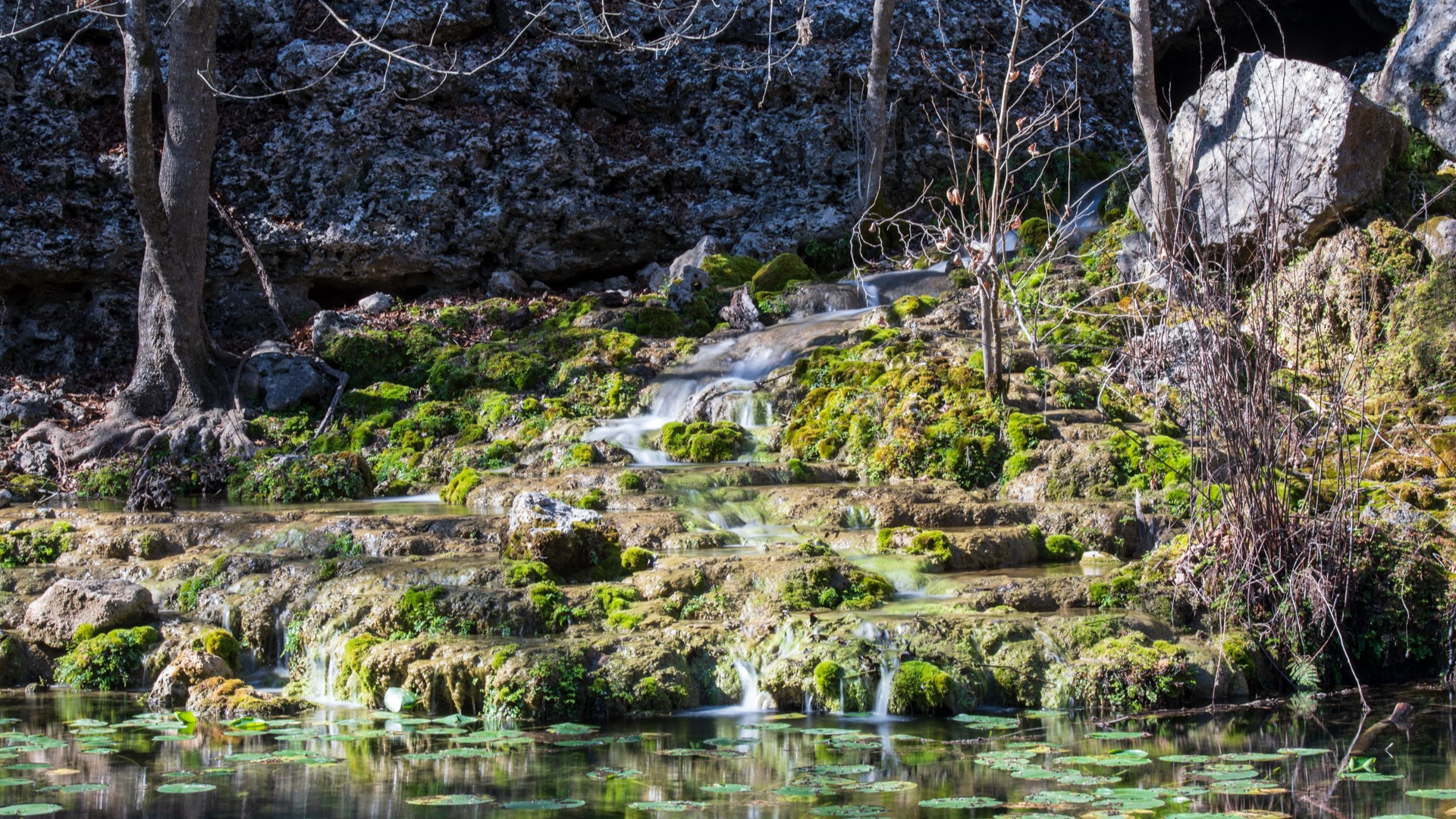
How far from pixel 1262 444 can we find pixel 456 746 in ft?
15.5

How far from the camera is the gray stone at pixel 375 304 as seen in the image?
Answer: 57.6ft

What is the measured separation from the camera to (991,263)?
416 inches

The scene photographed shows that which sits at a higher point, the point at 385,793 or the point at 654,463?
the point at 654,463

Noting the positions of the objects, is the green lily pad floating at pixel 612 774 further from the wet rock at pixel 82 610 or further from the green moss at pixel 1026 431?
the green moss at pixel 1026 431

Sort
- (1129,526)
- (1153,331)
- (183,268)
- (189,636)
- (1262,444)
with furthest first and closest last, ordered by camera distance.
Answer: (183,268), (1129,526), (189,636), (1153,331), (1262,444)

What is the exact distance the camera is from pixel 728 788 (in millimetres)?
4691

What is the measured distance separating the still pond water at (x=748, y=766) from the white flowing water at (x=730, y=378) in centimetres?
614

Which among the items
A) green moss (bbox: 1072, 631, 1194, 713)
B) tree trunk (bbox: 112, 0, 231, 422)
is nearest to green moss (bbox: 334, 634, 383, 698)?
green moss (bbox: 1072, 631, 1194, 713)

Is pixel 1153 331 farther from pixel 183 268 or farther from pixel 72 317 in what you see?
pixel 72 317

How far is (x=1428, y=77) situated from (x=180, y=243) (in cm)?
1598

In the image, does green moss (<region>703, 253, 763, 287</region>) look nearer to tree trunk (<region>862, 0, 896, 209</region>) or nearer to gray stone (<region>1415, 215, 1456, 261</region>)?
tree trunk (<region>862, 0, 896, 209</region>)

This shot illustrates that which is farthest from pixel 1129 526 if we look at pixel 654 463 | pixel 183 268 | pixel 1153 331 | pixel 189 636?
pixel 183 268

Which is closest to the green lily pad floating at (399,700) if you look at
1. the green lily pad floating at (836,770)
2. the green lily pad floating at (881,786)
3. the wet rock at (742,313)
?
the green lily pad floating at (836,770)

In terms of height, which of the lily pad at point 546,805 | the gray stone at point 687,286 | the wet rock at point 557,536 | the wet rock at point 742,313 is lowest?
the lily pad at point 546,805
